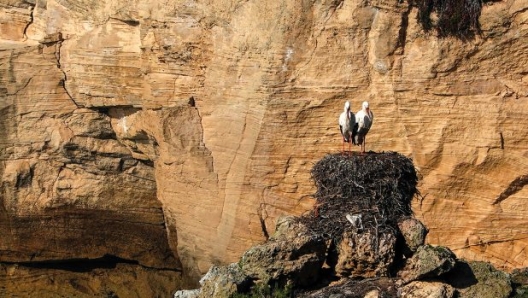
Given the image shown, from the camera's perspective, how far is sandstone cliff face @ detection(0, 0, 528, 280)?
1247 centimetres

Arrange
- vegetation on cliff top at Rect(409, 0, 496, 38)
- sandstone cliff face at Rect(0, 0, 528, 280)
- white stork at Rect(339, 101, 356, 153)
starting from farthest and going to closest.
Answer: sandstone cliff face at Rect(0, 0, 528, 280) < vegetation on cliff top at Rect(409, 0, 496, 38) < white stork at Rect(339, 101, 356, 153)

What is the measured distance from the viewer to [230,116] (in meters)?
13.4

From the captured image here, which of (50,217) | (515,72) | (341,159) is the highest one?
(515,72)

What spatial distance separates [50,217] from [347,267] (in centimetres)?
769

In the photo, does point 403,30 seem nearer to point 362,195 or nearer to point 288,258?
point 362,195

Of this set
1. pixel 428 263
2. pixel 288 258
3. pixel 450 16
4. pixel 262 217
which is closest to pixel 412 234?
pixel 428 263

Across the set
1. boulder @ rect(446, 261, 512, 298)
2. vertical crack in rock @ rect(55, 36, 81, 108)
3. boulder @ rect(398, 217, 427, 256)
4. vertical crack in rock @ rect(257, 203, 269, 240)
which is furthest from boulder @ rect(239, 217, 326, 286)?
vertical crack in rock @ rect(55, 36, 81, 108)

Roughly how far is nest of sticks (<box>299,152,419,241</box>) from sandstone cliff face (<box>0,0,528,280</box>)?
9.74 feet

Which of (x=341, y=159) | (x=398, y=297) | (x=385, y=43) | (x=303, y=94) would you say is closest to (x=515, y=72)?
(x=385, y=43)

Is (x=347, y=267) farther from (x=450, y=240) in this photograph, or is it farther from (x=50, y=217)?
(x=50, y=217)

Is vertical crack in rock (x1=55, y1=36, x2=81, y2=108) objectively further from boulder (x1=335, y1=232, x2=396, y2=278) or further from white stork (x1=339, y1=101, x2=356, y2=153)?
boulder (x1=335, y1=232, x2=396, y2=278)

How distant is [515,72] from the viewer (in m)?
12.3

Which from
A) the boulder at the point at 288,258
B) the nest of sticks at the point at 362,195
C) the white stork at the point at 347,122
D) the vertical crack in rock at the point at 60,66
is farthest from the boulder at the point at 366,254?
the vertical crack in rock at the point at 60,66

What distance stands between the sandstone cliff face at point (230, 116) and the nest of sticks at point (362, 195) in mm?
2969
